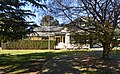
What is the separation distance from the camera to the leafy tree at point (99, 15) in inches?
615

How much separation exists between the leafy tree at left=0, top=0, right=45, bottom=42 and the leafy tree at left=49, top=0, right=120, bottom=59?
6.48ft

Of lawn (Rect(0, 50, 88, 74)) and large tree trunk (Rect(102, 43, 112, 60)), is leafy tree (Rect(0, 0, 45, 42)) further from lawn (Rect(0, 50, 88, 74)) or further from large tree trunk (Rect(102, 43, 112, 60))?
large tree trunk (Rect(102, 43, 112, 60))

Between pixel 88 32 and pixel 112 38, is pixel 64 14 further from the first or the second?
Answer: pixel 112 38

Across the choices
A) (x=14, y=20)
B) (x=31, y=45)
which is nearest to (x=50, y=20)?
(x=14, y=20)

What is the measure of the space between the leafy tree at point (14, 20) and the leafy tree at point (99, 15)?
6.48ft

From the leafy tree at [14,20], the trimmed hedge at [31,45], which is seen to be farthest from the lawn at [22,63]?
the trimmed hedge at [31,45]

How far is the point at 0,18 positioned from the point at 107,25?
6.78m

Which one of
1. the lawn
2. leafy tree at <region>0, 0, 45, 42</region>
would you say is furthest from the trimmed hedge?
leafy tree at <region>0, 0, 45, 42</region>

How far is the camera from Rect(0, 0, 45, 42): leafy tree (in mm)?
17234

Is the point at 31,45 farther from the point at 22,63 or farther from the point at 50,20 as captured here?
the point at 50,20

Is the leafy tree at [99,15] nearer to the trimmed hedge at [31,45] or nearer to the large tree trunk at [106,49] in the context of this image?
the large tree trunk at [106,49]

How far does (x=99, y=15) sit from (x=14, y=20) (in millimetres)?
5642

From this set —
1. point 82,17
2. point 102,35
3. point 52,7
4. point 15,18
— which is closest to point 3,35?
point 15,18

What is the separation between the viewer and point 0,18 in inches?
680
